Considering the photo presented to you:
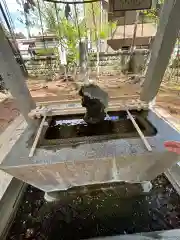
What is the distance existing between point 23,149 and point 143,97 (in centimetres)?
138

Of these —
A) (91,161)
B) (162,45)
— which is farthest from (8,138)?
(162,45)

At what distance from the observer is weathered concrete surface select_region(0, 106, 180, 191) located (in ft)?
A: 3.82

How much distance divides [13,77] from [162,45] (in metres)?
1.39

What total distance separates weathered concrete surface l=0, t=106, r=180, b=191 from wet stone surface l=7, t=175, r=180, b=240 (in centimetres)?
34

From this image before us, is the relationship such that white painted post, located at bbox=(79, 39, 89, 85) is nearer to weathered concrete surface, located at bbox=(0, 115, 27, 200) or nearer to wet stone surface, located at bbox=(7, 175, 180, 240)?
wet stone surface, located at bbox=(7, 175, 180, 240)

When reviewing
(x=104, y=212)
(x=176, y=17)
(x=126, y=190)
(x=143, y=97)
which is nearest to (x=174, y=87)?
(x=143, y=97)

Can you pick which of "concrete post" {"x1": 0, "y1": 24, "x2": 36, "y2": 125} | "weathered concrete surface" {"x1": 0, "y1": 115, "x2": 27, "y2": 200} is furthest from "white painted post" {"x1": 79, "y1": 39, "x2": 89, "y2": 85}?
"weathered concrete surface" {"x1": 0, "y1": 115, "x2": 27, "y2": 200}

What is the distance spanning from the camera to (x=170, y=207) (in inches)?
62.5

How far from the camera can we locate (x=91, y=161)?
3.82 ft

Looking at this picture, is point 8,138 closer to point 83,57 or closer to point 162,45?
point 83,57

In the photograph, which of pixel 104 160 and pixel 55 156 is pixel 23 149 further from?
pixel 104 160

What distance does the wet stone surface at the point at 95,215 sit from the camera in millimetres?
1432

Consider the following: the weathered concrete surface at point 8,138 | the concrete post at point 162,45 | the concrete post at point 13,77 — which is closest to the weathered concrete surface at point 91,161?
the concrete post at point 13,77

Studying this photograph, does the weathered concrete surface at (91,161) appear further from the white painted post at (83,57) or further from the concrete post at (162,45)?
the white painted post at (83,57)
